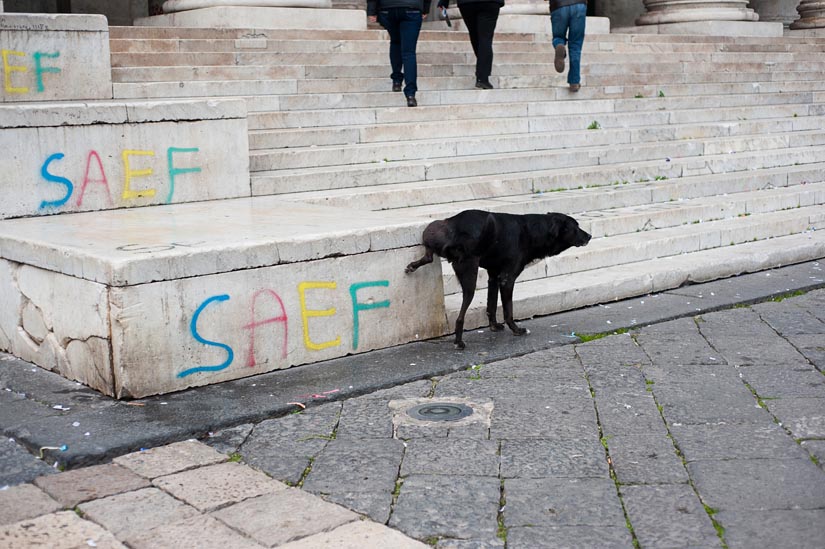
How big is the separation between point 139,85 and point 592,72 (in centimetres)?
580

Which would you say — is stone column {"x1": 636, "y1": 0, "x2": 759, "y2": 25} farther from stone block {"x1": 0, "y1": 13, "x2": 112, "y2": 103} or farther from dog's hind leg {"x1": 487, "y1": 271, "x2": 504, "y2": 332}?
dog's hind leg {"x1": 487, "y1": 271, "x2": 504, "y2": 332}

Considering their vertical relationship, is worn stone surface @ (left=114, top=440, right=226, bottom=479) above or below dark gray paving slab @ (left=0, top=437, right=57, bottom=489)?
below

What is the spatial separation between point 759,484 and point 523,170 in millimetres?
5394

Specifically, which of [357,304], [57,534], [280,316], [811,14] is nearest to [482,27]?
[357,304]

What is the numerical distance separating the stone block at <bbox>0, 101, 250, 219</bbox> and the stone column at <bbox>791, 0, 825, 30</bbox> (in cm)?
1429

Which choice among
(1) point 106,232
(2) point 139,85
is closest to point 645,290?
(1) point 106,232

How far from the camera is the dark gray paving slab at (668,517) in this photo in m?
3.49

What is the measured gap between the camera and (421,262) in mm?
5676

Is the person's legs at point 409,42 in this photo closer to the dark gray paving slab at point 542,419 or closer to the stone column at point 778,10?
the dark gray paving slab at point 542,419

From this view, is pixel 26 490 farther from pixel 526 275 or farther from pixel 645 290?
pixel 645 290

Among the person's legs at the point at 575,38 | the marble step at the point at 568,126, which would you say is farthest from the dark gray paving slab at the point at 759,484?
the person's legs at the point at 575,38

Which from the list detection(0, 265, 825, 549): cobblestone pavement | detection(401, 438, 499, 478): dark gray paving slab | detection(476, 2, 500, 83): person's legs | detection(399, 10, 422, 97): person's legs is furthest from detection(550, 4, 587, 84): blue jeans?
detection(401, 438, 499, 478): dark gray paving slab

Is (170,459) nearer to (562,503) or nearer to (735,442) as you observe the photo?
(562,503)

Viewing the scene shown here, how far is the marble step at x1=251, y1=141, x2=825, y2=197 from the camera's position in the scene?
7859 mm
